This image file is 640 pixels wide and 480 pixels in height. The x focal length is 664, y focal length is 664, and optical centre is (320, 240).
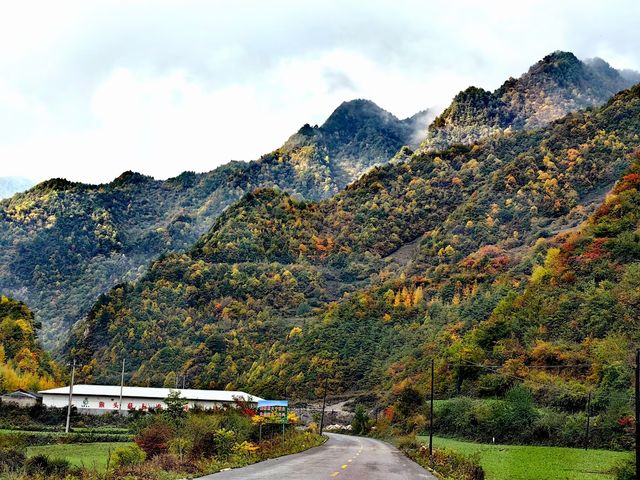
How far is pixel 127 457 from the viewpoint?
2586 cm

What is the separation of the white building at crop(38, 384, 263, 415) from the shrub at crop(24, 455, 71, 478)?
73.4 metres

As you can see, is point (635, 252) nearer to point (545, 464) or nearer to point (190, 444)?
point (545, 464)

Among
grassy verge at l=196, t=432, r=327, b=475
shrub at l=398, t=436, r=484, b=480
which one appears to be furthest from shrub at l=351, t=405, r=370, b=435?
shrub at l=398, t=436, r=484, b=480

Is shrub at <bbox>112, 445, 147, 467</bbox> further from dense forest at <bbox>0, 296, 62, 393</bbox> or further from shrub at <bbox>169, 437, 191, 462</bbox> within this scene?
dense forest at <bbox>0, 296, 62, 393</bbox>

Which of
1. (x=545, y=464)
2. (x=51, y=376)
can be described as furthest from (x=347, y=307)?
(x=545, y=464)

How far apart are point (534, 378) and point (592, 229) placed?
40729 mm

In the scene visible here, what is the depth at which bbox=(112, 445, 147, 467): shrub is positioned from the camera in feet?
82.6

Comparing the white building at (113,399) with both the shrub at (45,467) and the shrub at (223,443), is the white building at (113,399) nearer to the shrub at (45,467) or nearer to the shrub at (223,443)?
the shrub at (223,443)

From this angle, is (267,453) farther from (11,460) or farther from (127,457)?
(11,460)

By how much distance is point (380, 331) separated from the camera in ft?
528

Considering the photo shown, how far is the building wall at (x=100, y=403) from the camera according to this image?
9644cm

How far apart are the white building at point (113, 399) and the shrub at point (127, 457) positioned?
70.5 m

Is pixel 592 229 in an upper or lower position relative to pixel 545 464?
upper

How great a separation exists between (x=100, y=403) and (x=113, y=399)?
197 cm
